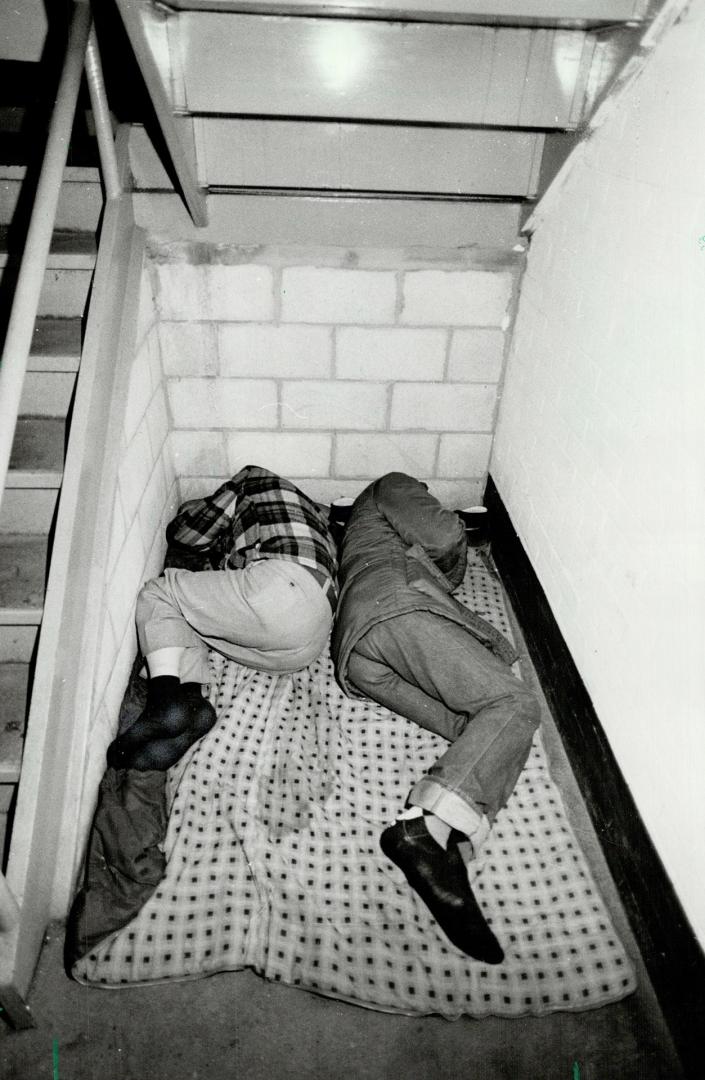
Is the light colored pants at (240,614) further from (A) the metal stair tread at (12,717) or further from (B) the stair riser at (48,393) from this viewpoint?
(B) the stair riser at (48,393)

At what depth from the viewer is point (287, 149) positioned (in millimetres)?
2092

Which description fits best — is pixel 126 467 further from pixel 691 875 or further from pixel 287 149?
pixel 691 875

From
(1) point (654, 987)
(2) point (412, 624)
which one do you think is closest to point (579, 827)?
(1) point (654, 987)

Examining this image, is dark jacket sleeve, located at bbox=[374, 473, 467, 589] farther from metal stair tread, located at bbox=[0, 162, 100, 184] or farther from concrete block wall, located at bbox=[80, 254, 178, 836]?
metal stair tread, located at bbox=[0, 162, 100, 184]

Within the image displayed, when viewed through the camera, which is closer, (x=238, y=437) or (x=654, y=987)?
(x=654, y=987)

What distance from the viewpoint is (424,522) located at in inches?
98.1

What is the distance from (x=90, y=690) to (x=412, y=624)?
3.17 feet

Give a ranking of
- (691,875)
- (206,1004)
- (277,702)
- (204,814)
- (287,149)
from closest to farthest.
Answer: (691,875), (206,1004), (204,814), (287,149), (277,702)

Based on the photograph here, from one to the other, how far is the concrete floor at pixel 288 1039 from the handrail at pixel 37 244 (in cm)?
134

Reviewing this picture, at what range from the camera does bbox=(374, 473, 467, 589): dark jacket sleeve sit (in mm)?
2486

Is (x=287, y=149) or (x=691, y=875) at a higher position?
(x=287, y=149)

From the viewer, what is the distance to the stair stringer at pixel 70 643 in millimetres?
1468

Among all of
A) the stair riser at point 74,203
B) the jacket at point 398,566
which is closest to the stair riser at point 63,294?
the stair riser at point 74,203

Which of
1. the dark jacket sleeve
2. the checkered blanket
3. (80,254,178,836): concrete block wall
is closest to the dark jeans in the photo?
the checkered blanket
